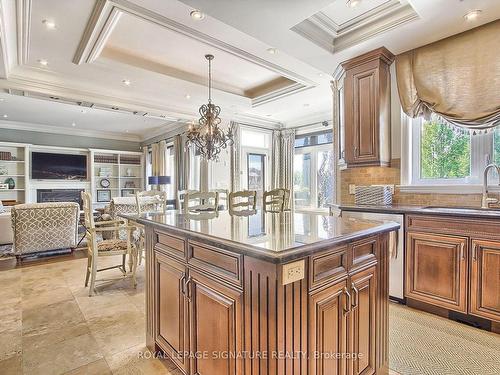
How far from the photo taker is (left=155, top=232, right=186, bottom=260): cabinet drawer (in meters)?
1.62

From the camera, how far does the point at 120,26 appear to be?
319 centimetres

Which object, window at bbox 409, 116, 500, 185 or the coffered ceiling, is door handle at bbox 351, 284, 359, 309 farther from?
window at bbox 409, 116, 500, 185

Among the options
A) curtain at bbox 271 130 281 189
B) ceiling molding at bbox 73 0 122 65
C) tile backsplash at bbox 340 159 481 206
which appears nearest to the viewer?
ceiling molding at bbox 73 0 122 65

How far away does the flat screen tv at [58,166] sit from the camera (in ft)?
26.3

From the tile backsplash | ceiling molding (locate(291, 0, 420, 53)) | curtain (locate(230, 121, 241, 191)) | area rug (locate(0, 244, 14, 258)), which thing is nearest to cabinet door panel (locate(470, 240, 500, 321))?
the tile backsplash

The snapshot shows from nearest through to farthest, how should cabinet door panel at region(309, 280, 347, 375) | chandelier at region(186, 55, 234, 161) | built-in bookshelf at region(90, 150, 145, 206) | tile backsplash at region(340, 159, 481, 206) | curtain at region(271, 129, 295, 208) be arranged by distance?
cabinet door panel at region(309, 280, 347, 375) → tile backsplash at region(340, 159, 481, 206) → chandelier at region(186, 55, 234, 161) → curtain at region(271, 129, 295, 208) → built-in bookshelf at region(90, 150, 145, 206)

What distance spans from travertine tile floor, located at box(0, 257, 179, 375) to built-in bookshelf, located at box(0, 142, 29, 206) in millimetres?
5081

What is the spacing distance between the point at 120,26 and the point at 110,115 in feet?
13.8

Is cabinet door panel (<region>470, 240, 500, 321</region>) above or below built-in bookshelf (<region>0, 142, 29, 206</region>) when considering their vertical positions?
below

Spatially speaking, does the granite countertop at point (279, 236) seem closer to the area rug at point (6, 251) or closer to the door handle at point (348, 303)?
the door handle at point (348, 303)

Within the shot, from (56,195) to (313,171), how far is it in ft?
24.5

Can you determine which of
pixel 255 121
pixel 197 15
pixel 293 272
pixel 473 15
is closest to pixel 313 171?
pixel 255 121

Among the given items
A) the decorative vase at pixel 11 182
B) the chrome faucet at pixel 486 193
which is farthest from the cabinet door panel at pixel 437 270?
the decorative vase at pixel 11 182

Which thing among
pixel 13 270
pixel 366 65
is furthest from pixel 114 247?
pixel 366 65
